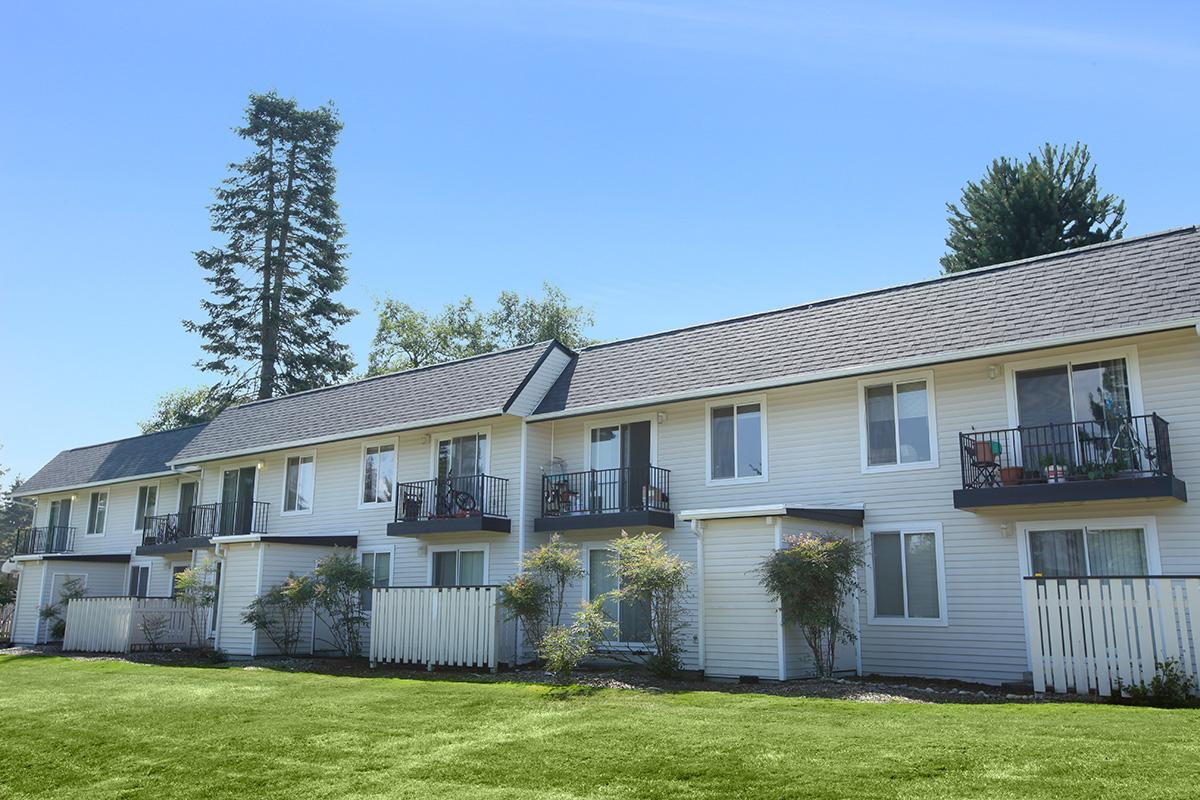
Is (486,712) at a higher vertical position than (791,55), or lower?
lower

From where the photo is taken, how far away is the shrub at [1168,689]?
11430mm

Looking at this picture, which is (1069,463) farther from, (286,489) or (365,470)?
(286,489)

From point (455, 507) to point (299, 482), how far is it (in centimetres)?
694

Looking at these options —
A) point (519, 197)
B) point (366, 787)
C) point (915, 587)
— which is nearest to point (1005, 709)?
point (915, 587)

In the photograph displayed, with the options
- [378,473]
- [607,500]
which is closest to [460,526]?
[607,500]

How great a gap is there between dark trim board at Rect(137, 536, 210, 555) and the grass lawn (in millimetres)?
14194

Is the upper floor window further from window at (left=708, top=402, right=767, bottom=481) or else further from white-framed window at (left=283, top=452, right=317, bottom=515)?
window at (left=708, top=402, right=767, bottom=481)

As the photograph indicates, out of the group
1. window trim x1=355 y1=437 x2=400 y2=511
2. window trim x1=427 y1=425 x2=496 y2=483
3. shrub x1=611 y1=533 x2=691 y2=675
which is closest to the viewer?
shrub x1=611 y1=533 x2=691 y2=675

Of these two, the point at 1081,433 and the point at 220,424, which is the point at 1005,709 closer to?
the point at 1081,433

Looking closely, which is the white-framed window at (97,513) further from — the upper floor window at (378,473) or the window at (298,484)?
the upper floor window at (378,473)

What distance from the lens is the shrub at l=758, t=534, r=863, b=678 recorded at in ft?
48.8

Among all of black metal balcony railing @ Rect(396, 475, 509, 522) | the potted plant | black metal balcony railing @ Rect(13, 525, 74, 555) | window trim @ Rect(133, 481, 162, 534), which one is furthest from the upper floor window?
black metal balcony railing @ Rect(13, 525, 74, 555)

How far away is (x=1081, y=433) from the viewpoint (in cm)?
1493

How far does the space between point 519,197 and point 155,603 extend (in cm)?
1509
